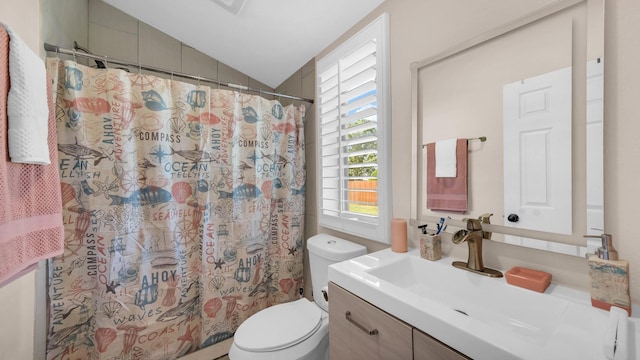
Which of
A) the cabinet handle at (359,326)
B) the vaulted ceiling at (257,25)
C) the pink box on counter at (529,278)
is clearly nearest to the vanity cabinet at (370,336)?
the cabinet handle at (359,326)

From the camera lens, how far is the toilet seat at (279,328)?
1.14 metres

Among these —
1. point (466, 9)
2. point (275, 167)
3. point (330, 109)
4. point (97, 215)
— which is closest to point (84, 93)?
point (97, 215)

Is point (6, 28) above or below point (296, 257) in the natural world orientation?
above

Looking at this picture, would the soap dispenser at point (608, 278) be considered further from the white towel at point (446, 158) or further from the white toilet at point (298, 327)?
the white toilet at point (298, 327)

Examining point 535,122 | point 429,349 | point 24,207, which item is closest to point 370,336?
point 429,349

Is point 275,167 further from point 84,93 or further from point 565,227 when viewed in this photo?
point 565,227

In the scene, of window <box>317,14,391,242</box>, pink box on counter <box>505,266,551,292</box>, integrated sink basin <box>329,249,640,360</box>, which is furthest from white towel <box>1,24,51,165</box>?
pink box on counter <box>505,266,551,292</box>

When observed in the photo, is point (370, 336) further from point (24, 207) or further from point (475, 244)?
point (24, 207)

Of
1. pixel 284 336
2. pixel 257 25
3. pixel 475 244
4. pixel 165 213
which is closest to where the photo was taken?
pixel 475 244

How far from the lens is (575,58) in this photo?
0.77 metres

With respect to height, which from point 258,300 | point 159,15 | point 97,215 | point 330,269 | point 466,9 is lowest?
point 258,300

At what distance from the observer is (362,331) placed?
843mm

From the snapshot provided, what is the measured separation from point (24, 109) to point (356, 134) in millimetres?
1367

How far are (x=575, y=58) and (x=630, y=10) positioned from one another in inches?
5.6
